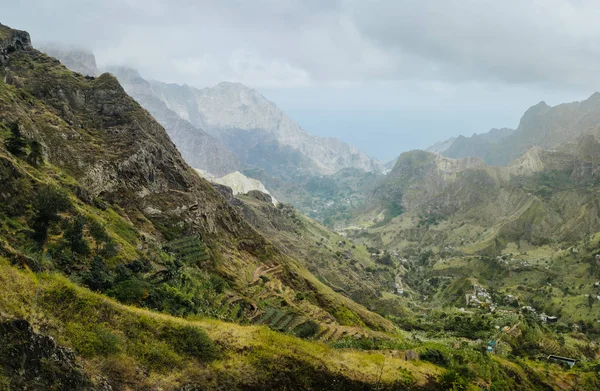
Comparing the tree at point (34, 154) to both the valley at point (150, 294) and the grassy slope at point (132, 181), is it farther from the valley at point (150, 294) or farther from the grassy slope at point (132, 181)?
the grassy slope at point (132, 181)

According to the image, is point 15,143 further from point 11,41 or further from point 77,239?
point 11,41

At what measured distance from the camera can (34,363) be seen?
17.7m

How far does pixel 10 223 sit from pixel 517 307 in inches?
7082

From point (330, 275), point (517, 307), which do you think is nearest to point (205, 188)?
point (330, 275)

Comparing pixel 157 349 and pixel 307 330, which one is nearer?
pixel 157 349

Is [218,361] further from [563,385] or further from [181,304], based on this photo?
[563,385]

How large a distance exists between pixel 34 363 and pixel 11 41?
4418 inches

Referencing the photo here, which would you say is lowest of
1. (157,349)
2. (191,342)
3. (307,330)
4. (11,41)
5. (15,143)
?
(307,330)

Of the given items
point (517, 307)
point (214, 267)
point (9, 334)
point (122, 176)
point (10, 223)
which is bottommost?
point (517, 307)

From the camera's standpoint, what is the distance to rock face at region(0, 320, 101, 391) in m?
16.8

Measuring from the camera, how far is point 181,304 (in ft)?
143

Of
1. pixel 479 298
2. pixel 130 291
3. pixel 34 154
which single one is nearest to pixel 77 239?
A: pixel 130 291

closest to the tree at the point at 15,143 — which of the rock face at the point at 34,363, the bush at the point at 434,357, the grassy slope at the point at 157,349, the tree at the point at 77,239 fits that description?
the tree at the point at 77,239

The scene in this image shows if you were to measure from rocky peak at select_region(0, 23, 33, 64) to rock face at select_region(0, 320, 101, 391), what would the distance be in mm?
101935
